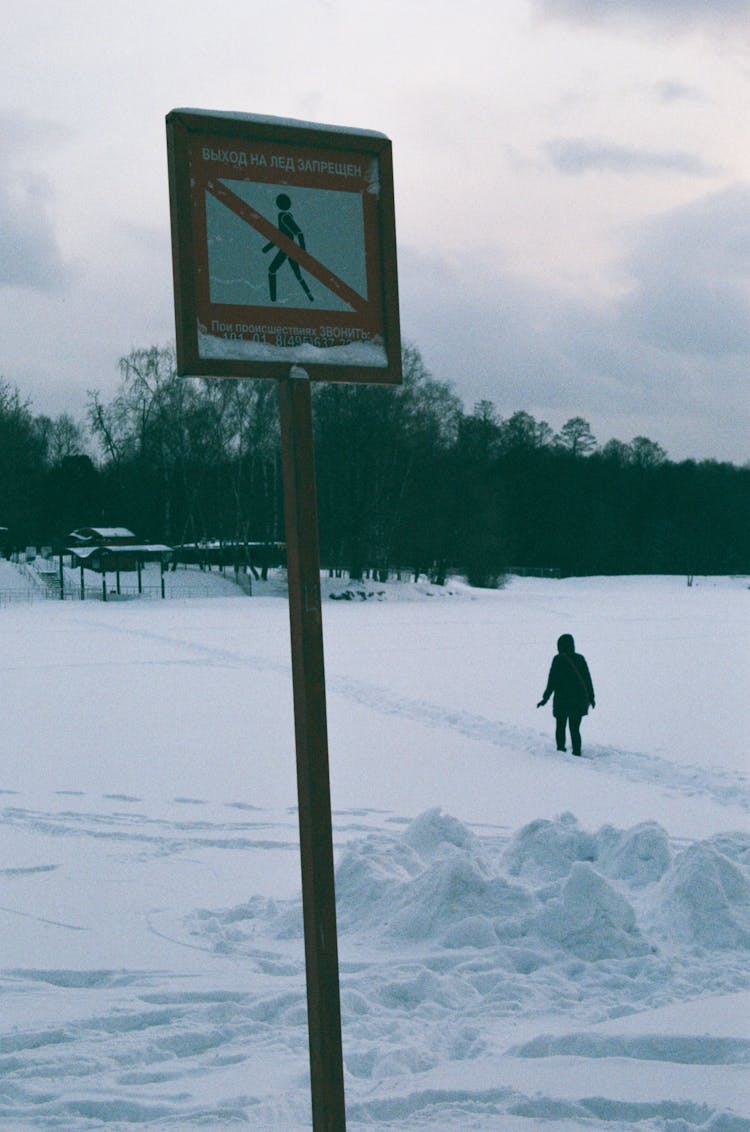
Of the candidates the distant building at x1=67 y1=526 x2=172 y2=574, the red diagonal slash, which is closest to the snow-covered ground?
the red diagonal slash

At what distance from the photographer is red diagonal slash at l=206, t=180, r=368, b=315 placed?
313cm

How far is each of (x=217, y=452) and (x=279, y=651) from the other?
3901cm

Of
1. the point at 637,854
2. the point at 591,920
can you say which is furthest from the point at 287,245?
the point at 637,854

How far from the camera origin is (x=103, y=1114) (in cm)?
405

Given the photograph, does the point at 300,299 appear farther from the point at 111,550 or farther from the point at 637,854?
the point at 111,550

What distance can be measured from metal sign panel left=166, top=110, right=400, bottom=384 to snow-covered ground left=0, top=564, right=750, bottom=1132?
2578 mm

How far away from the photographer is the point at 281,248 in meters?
3.20

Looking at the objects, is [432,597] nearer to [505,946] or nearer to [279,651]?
[279,651]

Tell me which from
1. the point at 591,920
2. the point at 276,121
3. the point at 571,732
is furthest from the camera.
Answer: the point at 571,732

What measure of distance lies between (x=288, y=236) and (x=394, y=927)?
405cm

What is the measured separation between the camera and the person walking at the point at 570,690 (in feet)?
42.7

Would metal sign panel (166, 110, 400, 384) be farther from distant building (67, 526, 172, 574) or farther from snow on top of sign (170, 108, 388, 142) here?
distant building (67, 526, 172, 574)

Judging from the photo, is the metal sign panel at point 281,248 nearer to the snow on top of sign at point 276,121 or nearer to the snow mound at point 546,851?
the snow on top of sign at point 276,121

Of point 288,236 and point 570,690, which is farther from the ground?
point 288,236
